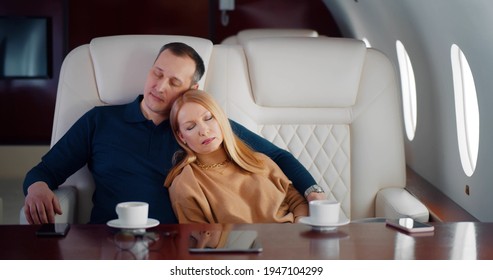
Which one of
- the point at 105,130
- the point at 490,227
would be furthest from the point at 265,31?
the point at 490,227

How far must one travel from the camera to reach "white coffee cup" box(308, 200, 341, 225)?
7.52ft

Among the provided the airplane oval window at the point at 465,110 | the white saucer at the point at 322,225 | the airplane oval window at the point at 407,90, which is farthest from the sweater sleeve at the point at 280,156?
the airplane oval window at the point at 407,90

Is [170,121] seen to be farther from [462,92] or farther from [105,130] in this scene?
[462,92]

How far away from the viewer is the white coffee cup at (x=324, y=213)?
229 centimetres


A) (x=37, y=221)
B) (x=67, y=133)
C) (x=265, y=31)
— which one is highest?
(x=265, y=31)

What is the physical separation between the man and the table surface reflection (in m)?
0.83

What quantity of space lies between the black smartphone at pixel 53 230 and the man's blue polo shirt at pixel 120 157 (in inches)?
33.8

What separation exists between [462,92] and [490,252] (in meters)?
2.47

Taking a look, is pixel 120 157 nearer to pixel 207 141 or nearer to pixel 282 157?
pixel 207 141

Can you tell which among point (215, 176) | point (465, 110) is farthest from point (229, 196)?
point (465, 110)

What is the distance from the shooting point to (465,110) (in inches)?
175

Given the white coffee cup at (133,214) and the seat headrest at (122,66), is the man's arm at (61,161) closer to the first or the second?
the seat headrest at (122,66)

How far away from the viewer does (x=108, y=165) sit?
10.7 feet

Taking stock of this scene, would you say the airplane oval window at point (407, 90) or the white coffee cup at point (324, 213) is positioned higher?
the airplane oval window at point (407, 90)
